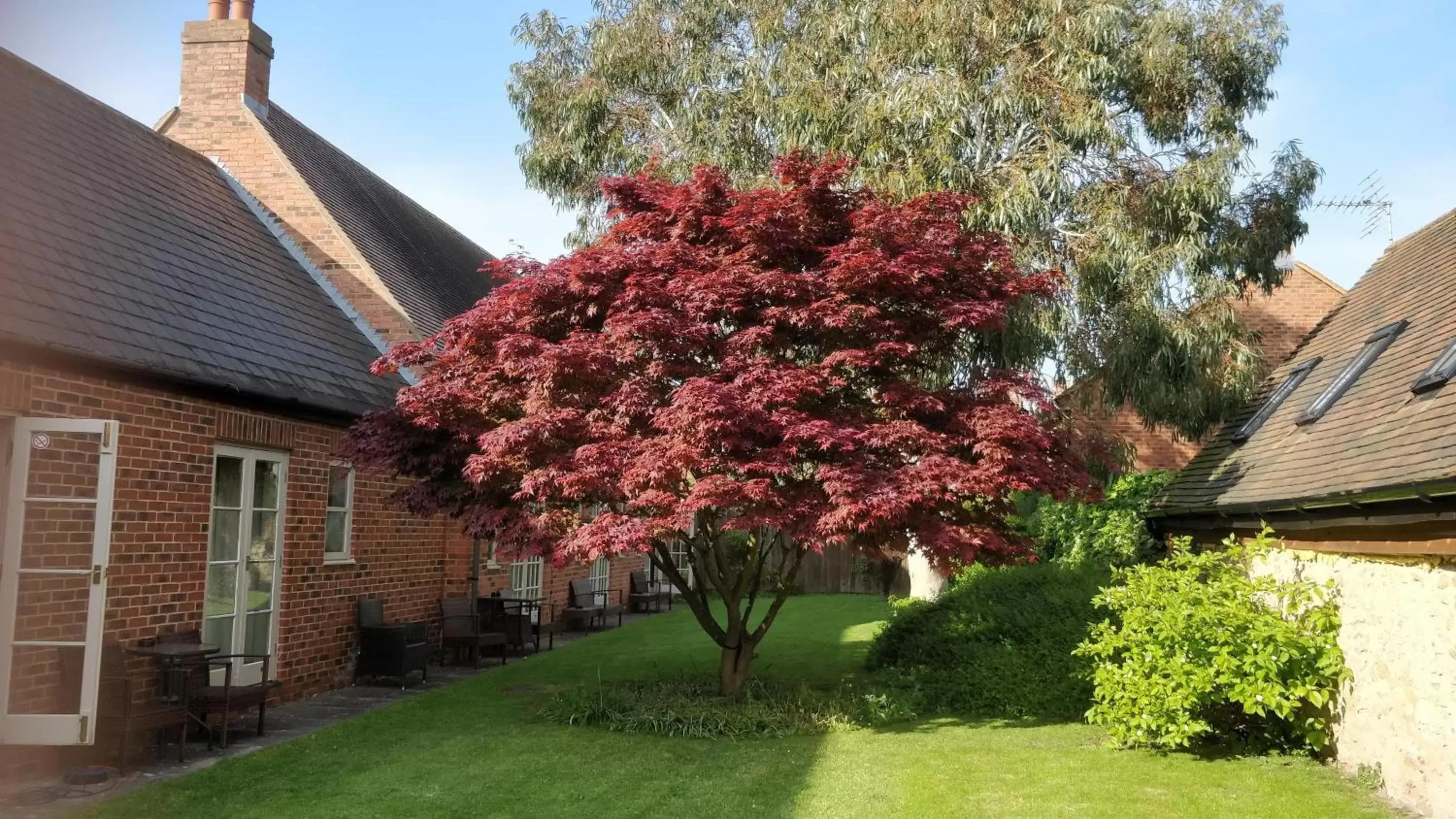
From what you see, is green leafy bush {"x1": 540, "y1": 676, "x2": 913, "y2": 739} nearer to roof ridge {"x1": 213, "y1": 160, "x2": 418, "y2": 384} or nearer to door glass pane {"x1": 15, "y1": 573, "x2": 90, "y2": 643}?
door glass pane {"x1": 15, "y1": 573, "x2": 90, "y2": 643}

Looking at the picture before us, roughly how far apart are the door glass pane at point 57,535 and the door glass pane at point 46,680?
0.59m

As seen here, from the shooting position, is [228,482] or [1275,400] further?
[1275,400]

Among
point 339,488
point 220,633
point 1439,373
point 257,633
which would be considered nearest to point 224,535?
point 220,633

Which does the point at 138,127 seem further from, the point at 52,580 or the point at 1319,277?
the point at 1319,277

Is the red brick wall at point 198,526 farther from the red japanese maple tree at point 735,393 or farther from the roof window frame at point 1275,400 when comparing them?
the roof window frame at point 1275,400

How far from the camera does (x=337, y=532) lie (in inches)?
445

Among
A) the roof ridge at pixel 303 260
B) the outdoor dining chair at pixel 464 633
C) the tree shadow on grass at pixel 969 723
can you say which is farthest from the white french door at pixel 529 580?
the tree shadow on grass at pixel 969 723

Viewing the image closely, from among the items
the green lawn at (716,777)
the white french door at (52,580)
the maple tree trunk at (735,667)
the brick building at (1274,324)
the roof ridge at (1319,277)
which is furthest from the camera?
the roof ridge at (1319,277)

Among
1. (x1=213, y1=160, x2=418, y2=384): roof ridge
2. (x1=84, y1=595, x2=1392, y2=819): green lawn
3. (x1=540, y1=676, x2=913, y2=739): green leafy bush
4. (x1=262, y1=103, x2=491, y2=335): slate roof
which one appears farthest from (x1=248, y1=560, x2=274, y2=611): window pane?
(x1=262, y1=103, x2=491, y2=335): slate roof

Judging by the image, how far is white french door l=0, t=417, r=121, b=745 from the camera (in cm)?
689

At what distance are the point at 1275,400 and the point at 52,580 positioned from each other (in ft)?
38.6

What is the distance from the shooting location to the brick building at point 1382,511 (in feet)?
19.8

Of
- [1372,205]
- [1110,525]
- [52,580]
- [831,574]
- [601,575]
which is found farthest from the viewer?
[831,574]

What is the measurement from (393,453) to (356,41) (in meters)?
7.47
